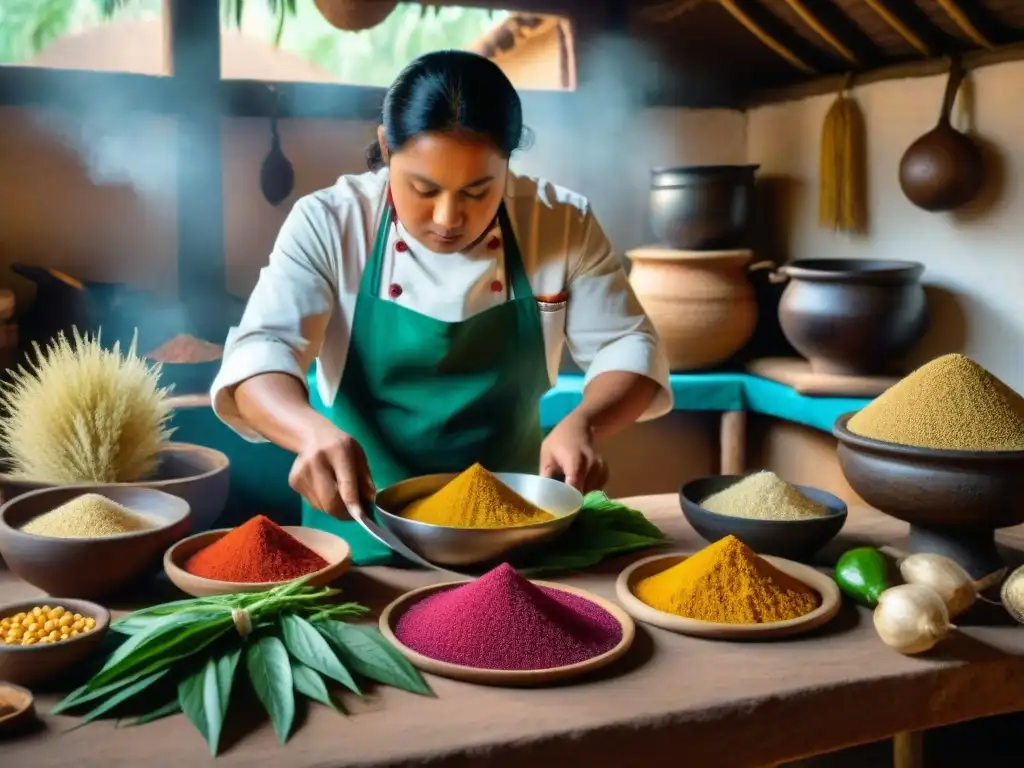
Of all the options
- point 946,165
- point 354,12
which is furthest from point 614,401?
point 354,12

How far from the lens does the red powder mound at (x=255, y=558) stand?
1306 mm

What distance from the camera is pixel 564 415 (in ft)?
11.1

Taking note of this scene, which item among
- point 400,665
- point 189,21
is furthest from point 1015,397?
point 189,21

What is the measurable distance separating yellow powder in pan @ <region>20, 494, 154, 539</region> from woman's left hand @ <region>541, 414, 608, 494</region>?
2.03 feet

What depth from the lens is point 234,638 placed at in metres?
1.15

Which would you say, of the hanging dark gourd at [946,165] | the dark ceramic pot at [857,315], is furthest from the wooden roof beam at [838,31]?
the dark ceramic pot at [857,315]

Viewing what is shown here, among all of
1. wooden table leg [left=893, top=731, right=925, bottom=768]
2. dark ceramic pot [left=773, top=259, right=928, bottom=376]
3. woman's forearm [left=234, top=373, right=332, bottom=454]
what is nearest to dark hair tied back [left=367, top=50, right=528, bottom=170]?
woman's forearm [left=234, top=373, right=332, bottom=454]

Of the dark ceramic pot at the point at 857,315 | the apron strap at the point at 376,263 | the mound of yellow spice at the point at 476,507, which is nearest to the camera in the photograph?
the mound of yellow spice at the point at 476,507

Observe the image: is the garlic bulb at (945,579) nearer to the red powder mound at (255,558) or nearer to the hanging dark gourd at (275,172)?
the red powder mound at (255,558)

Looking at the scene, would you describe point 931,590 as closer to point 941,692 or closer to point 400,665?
point 941,692

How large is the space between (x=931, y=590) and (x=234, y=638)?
808mm

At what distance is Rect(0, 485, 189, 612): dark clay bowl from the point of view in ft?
4.09

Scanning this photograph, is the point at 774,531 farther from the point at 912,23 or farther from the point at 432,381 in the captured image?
the point at 912,23

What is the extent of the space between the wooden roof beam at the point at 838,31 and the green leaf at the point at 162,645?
9.80ft
